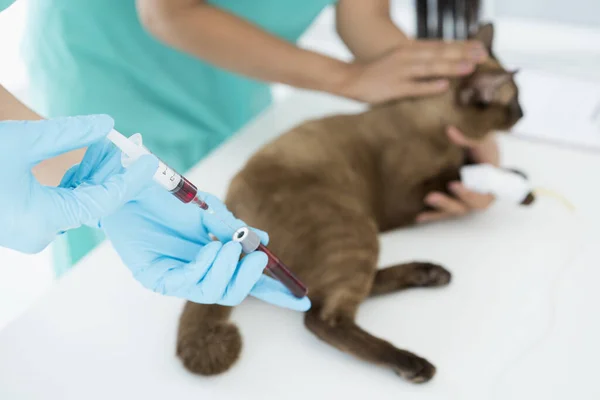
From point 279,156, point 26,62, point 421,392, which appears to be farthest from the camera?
point 26,62

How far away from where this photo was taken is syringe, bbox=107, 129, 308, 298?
580 mm

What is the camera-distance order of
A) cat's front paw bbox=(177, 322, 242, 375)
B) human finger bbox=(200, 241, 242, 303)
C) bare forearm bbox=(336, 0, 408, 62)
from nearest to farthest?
human finger bbox=(200, 241, 242, 303), cat's front paw bbox=(177, 322, 242, 375), bare forearm bbox=(336, 0, 408, 62)

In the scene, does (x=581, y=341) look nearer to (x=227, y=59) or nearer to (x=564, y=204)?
(x=564, y=204)

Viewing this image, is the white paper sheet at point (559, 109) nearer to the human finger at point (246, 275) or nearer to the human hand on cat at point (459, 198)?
the human hand on cat at point (459, 198)

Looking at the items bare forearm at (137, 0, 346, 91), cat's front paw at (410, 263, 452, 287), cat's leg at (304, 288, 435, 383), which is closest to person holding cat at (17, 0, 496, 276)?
bare forearm at (137, 0, 346, 91)

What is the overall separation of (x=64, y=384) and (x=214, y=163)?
449mm

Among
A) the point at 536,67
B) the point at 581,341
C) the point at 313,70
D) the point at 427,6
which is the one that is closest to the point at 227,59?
the point at 313,70

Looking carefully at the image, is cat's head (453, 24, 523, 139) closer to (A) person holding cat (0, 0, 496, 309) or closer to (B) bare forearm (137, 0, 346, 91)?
(A) person holding cat (0, 0, 496, 309)

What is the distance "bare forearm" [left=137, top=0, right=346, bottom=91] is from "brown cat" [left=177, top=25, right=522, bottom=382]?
8 cm

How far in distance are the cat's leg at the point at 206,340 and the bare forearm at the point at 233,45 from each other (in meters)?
0.39

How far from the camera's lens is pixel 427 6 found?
180cm

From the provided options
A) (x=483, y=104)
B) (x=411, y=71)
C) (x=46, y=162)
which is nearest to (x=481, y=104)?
(x=483, y=104)

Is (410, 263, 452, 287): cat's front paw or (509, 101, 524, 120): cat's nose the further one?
(509, 101, 524, 120): cat's nose

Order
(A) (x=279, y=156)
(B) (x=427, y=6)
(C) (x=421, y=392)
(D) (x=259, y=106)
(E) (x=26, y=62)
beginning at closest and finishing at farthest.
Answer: (C) (x=421, y=392) < (A) (x=279, y=156) < (E) (x=26, y=62) < (D) (x=259, y=106) < (B) (x=427, y=6)
